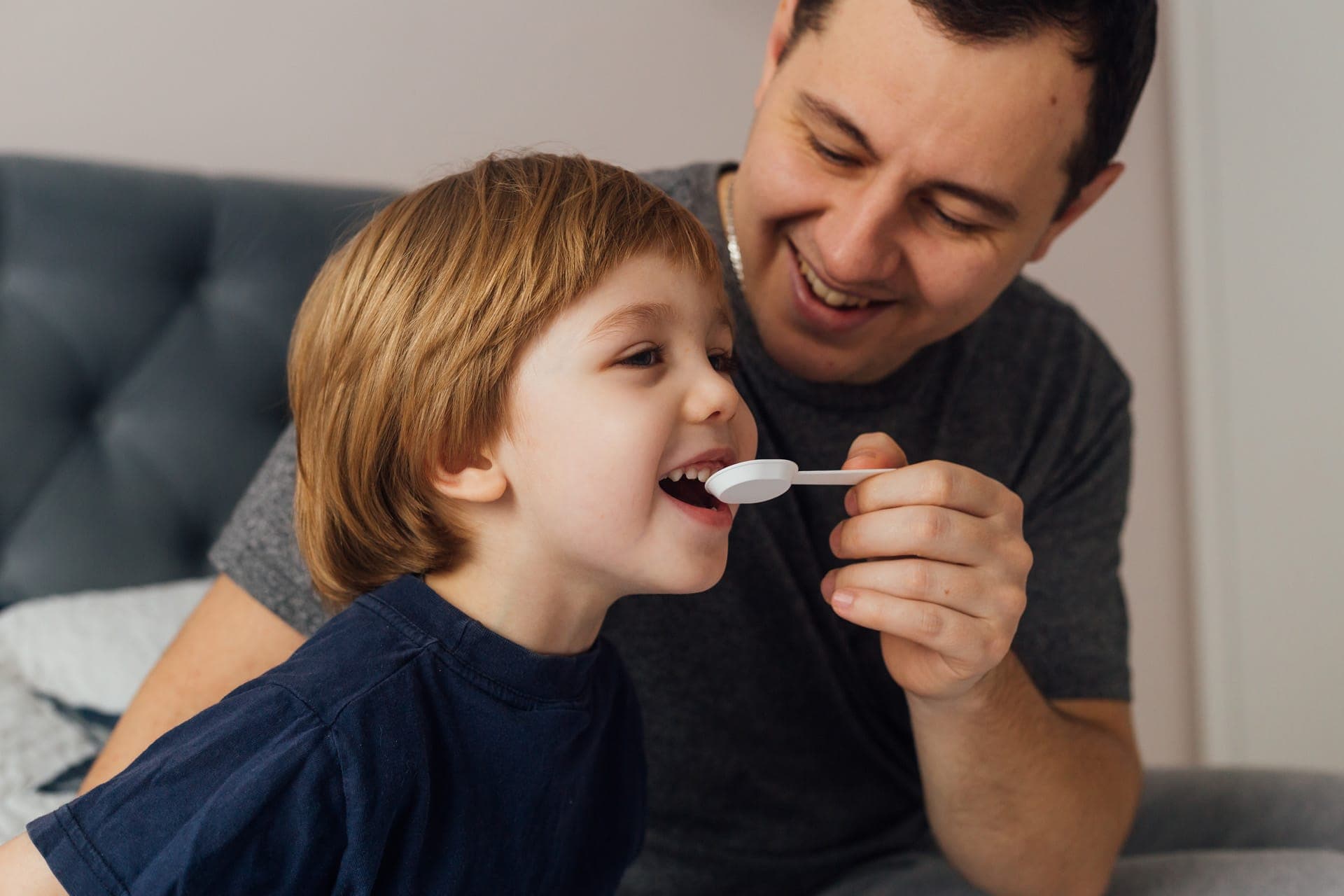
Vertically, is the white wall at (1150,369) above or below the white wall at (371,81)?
below

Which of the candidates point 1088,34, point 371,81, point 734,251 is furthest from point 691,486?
point 371,81

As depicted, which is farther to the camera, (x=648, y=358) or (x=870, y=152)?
(x=870, y=152)

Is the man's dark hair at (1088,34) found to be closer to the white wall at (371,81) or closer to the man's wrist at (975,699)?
the man's wrist at (975,699)

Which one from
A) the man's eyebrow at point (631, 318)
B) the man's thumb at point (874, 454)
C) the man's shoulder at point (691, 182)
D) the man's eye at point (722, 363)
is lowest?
the man's thumb at point (874, 454)

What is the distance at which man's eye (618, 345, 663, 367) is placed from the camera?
32.5 inches

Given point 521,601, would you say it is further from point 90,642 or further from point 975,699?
point 90,642

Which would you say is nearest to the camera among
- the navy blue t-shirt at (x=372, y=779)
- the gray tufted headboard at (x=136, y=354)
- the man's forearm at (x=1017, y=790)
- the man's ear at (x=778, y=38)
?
the navy blue t-shirt at (x=372, y=779)

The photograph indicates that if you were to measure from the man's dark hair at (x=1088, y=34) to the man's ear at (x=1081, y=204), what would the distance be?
0.02 m

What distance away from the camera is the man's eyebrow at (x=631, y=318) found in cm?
80

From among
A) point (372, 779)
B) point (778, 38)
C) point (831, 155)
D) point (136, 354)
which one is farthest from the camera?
point (136, 354)

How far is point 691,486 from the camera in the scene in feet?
Answer: 2.87

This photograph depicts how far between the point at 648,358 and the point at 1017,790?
588mm

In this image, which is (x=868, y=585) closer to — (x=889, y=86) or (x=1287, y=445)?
(x=889, y=86)

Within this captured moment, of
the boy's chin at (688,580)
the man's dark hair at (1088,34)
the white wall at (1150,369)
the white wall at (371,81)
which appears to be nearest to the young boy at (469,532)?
the boy's chin at (688,580)
